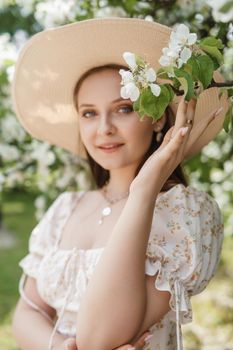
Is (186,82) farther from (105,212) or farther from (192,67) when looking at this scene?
(105,212)

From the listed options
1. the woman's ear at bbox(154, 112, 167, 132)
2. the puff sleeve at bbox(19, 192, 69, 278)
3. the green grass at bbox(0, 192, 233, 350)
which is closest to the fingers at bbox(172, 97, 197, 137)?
the woman's ear at bbox(154, 112, 167, 132)

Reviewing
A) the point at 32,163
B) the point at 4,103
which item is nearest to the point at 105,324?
the point at 32,163

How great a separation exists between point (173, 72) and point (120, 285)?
691 millimetres

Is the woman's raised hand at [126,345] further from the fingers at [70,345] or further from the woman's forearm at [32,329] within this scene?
the woman's forearm at [32,329]

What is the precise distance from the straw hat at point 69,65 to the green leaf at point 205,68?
49 cm

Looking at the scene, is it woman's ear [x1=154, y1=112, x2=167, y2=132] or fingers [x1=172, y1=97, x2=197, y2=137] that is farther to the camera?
woman's ear [x1=154, y1=112, x2=167, y2=132]

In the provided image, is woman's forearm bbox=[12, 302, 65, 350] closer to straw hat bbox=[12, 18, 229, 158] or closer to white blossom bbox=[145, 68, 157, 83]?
straw hat bbox=[12, 18, 229, 158]

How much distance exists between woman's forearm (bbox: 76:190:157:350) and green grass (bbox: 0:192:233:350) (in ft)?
8.98

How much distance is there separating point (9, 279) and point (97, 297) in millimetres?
5856

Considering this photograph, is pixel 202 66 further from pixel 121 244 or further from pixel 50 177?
pixel 50 177

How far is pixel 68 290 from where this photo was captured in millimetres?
2328

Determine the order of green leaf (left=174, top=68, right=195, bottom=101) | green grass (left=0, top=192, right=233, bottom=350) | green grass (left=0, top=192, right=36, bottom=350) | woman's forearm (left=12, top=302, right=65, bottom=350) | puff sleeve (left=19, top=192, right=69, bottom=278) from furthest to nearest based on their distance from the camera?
green grass (left=0, top=192, right=36, bottom=350) → green grass (left=0, top=192, right=233, bottom=350) → puff sleeve (left=19, top=192, right=69, bottom=278) → woman's forearm (left=12, top=302, right=65, bottom=350) → green leaf (left=174, top=68, right=195, bottom=101)

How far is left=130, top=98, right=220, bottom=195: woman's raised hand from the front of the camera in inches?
72.6

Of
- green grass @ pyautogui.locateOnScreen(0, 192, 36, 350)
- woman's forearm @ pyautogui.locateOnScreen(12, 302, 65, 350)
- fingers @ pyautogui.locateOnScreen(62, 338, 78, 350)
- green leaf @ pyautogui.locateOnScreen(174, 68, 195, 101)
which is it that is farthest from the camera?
green grass @ pyautogui.locateOnScreen(0, 192, 36, 350)
